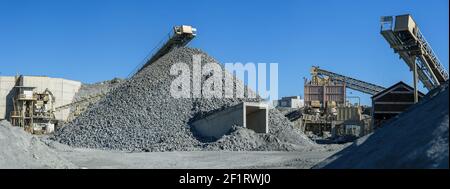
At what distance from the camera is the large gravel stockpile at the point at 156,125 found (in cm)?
2839

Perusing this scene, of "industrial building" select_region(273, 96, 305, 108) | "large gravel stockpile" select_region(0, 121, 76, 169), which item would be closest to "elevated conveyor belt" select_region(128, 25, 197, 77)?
"large gravel stockpile" select_region(0, 121, 76, 169)

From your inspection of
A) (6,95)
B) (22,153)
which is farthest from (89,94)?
(22,153)

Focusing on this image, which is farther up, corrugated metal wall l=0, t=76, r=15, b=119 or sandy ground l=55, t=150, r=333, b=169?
corrugated metal wall l=0, t=76, r=15, b=119

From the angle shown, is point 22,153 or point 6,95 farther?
point 6,95

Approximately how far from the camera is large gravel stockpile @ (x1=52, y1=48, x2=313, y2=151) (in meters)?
28.4

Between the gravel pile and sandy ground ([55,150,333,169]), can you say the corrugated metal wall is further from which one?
sandy ground ([55,150,333,169])

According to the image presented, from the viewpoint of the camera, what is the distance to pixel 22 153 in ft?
49.2

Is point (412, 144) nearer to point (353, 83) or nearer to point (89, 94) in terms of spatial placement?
point (353, 83)

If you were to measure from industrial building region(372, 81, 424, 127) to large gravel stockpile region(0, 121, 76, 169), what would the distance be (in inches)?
907

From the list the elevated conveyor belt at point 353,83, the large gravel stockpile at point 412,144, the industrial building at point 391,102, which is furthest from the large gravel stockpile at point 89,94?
the large gravel stockpile at point 412,144

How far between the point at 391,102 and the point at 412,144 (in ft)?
88.3

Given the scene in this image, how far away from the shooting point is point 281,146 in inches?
1085

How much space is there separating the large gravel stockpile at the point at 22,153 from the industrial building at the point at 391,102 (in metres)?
23.0
